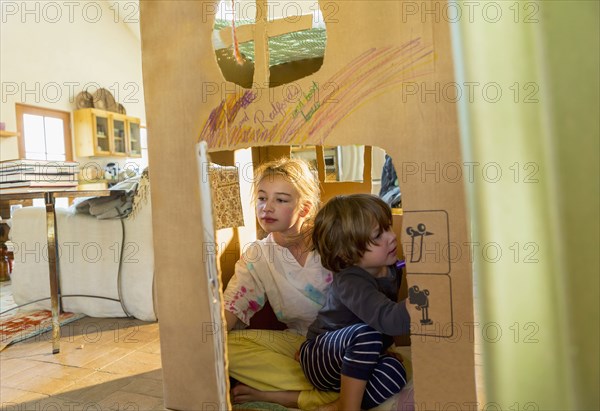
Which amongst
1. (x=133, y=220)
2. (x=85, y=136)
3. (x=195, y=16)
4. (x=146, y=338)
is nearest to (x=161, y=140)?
(x=195, y=16)

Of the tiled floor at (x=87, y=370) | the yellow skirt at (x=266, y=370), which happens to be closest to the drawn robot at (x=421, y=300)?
the yellow skirt at (x=266, y=370)

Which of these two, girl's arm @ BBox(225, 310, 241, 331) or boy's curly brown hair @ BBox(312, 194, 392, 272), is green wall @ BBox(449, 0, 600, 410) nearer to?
boy's curly brown hair @ BBox(312, 194, 392, 272)

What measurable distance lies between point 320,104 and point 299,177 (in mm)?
613

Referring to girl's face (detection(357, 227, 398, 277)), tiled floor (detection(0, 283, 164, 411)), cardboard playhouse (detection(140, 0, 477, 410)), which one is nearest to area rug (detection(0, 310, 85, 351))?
tiled floor (detection(0, 283, 164, 411))

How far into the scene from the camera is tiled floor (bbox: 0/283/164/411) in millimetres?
1211

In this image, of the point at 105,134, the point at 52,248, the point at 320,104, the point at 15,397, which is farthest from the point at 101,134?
the point at 320,104

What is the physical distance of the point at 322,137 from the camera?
70 cm

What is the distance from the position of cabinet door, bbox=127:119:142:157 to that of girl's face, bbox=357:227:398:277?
5424 millimetres

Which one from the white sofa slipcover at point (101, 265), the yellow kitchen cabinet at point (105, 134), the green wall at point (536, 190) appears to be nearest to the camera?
the green wall at point (536, 190)

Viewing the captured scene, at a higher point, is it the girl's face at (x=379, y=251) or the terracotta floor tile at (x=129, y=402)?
the girl's face at (x=379, y=251)

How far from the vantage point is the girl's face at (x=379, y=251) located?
3.56 ft

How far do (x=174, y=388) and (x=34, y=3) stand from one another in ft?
17.7

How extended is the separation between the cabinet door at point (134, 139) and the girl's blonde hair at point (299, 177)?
5.08 m

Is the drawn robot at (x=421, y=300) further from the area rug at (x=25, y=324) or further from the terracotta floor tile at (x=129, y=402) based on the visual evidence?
the area rug at (x=25, y=324)
